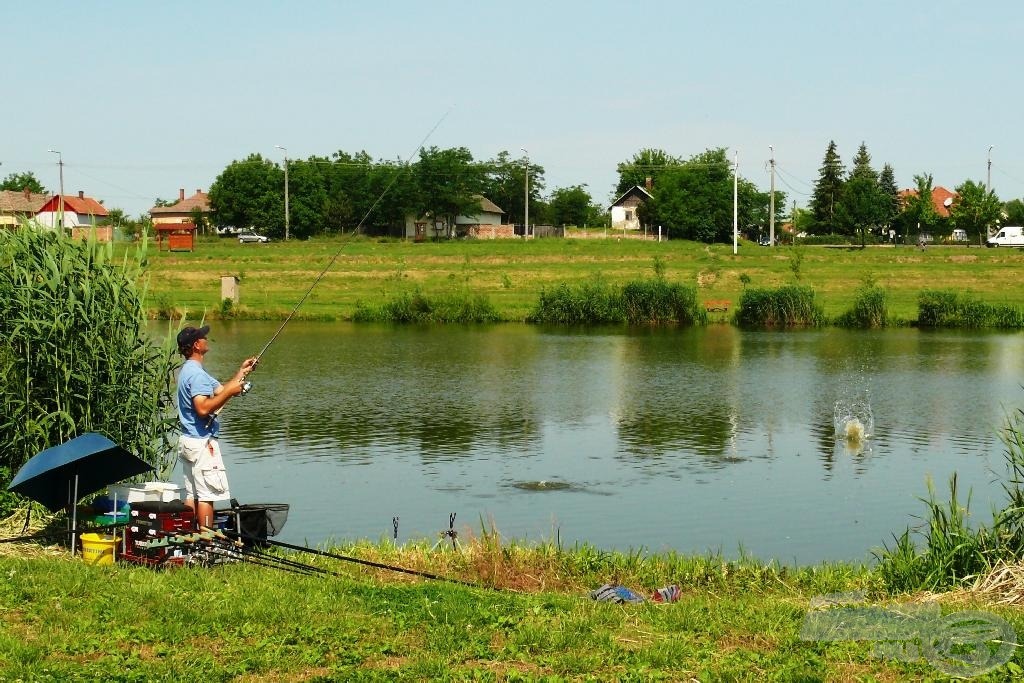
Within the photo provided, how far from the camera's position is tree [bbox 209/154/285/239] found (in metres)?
99.2

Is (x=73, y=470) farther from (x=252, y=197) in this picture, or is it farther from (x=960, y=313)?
(x=252, y=197)

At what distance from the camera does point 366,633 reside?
7480 mm

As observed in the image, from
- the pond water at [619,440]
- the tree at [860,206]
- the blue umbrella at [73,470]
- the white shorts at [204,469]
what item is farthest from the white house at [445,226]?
the white shorts at [204,469]

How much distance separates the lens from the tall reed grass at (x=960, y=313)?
178 feet

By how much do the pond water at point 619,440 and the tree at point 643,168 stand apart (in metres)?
85.0

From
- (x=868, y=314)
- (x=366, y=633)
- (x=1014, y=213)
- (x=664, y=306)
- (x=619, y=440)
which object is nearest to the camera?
(x=366, y=633)

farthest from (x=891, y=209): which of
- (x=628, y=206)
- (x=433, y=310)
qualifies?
(x=433, y=310)

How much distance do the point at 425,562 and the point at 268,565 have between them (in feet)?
7.13

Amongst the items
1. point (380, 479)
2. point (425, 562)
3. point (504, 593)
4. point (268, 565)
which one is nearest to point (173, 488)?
point (268, 565)

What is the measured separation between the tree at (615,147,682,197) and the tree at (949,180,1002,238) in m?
34.0

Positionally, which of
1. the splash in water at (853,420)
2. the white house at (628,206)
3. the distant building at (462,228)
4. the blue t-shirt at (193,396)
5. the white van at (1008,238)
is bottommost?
the splash in water at (853,420)

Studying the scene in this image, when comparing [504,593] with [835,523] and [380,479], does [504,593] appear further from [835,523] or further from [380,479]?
[380,479]

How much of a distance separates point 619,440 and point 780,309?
3282cm

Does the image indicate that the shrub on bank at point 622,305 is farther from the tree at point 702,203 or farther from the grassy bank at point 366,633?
the grassy bank at point 366,633
